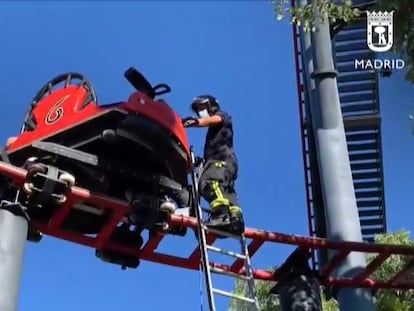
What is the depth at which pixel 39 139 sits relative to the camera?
666 cm

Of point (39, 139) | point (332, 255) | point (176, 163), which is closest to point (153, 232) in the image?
point (176, 163)

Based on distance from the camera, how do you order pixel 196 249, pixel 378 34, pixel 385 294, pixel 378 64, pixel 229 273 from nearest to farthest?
1. pixel 229 273
2. pixel 196 249
3. pixel 378 34
4. pixel 378 64
5. pixel 385 294

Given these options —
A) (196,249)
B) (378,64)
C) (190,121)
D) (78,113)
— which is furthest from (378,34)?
(78,113)

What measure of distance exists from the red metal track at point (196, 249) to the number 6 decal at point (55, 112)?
22.4 inches

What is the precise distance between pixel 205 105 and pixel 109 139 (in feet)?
4.41

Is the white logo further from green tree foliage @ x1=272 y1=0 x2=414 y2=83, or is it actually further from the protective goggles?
the protective goggles

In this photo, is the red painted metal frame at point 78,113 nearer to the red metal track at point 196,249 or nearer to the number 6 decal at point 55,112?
the number 6 decal at point 55,112

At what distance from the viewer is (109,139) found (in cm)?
663

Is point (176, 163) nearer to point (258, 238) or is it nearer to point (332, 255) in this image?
point (258, 238)

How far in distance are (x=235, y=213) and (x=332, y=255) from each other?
1.58 meters

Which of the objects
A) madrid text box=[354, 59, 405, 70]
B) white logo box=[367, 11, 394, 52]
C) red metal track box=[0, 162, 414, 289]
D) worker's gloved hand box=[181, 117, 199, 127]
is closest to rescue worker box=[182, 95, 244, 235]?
worker's gloved hand box=[181, 117, 199, 127]

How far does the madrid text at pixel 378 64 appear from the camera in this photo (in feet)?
33.1

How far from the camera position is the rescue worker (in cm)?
706

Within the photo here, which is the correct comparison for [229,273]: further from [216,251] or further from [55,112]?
[55,112]
